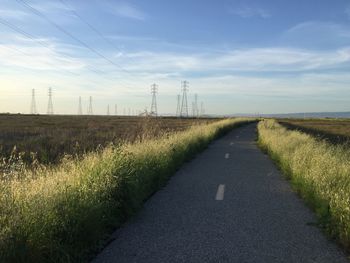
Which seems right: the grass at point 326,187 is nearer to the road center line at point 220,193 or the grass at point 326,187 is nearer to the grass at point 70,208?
the road center line at point 220,193

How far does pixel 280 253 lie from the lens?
6078 millimetres

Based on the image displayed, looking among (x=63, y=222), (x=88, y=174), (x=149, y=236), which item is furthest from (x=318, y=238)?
(x=88, y=174)

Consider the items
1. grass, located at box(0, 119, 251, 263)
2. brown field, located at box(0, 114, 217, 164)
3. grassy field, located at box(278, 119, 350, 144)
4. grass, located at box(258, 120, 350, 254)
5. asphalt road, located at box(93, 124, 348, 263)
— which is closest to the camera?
grass, located at box(0, 119, 251, 263)

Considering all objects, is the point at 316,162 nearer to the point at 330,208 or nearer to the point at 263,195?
the point at 263,195

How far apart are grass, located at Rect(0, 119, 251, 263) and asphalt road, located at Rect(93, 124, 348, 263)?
13.5 inches

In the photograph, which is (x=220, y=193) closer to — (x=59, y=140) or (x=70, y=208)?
(x=70, y=208)

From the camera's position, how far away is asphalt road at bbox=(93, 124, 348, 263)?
5.98 metres

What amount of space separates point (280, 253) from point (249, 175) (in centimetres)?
801

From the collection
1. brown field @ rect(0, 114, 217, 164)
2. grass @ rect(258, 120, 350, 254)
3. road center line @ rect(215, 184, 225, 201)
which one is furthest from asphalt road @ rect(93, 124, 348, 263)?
brown field @ rect(0, 114, 217, 164)

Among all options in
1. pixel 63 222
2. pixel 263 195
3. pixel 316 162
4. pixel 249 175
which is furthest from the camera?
pixel 249 175

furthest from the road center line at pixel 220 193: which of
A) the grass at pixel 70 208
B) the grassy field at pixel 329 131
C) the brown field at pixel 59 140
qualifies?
the grassy field at pixel 329 131

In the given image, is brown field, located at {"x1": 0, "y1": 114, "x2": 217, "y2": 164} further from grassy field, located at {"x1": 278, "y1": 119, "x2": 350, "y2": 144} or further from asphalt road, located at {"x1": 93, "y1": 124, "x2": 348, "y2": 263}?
grassy field, located at {"x1": 278, "y1": 119, "x2": 350, "y2": 144}

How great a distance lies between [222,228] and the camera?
7.34 metres

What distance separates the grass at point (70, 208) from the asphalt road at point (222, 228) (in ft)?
1.12
